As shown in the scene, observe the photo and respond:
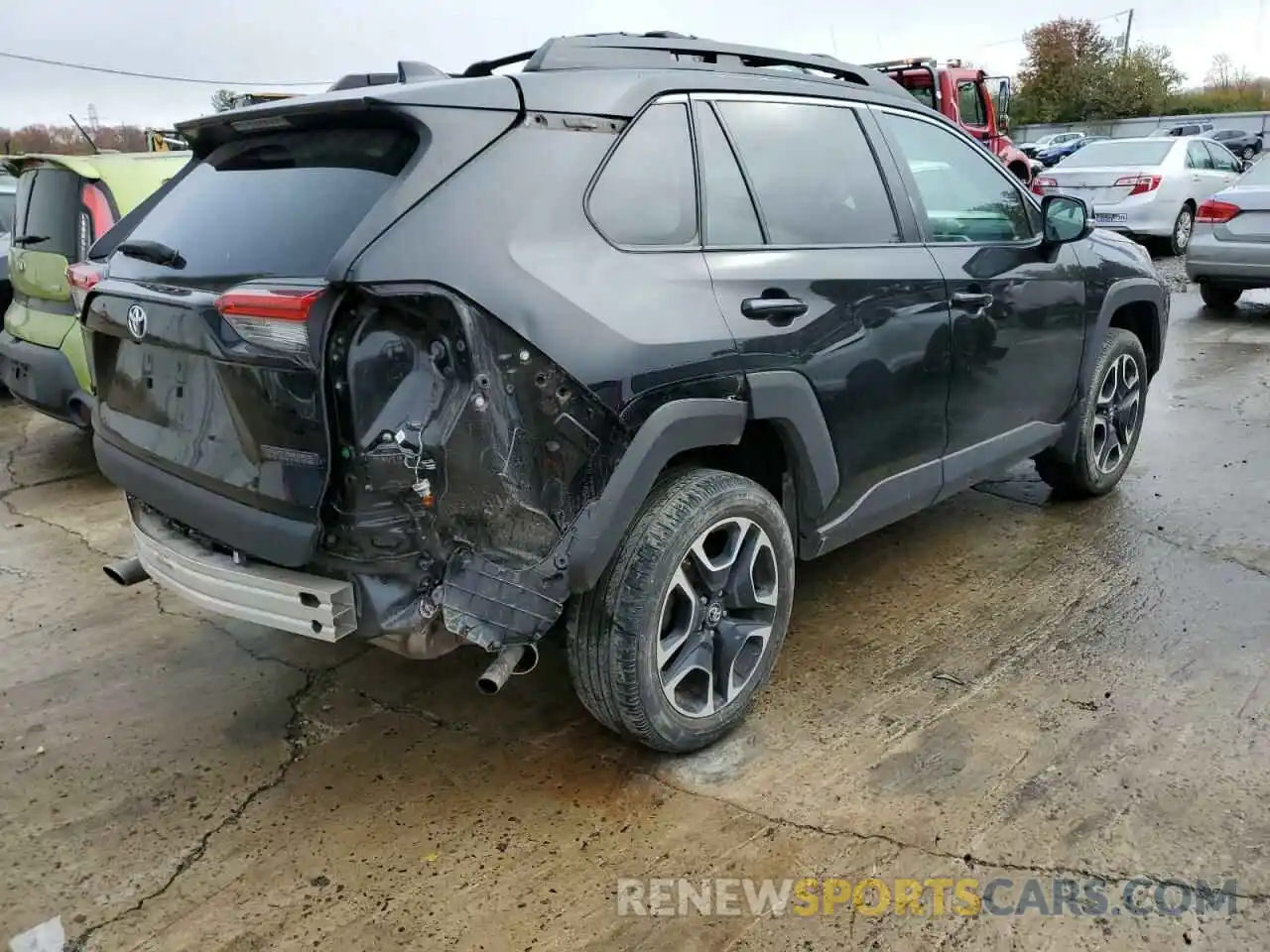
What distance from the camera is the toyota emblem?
8.94 feet

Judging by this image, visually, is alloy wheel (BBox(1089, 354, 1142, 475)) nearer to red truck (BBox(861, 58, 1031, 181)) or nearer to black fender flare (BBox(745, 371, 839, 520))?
black fender flare (BBox(745, 371, 839, 520))

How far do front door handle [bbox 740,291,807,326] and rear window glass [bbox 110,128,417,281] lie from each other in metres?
1.03

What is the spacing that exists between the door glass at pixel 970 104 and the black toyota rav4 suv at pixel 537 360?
507 inches

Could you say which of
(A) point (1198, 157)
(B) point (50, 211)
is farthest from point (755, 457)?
(A) point (1198, 157)

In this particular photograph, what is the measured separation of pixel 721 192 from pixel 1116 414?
291cm

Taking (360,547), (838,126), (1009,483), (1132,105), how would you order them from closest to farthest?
(360,547) → (838,126) → (1009,483) → (1132,105)

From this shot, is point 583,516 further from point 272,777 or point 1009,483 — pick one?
point 1009,483

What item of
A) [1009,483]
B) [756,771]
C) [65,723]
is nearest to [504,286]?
[756,771]

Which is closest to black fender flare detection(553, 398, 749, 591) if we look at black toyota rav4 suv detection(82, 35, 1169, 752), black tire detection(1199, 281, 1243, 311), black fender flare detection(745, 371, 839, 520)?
black toyota rav4 suv detection(82, 35, 1169, 752)

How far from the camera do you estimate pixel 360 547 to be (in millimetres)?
2480

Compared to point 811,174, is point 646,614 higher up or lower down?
lower down

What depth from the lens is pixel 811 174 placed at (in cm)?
331

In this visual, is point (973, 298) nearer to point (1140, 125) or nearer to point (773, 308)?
point (773, 308)

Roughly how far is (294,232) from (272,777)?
1554 mm
